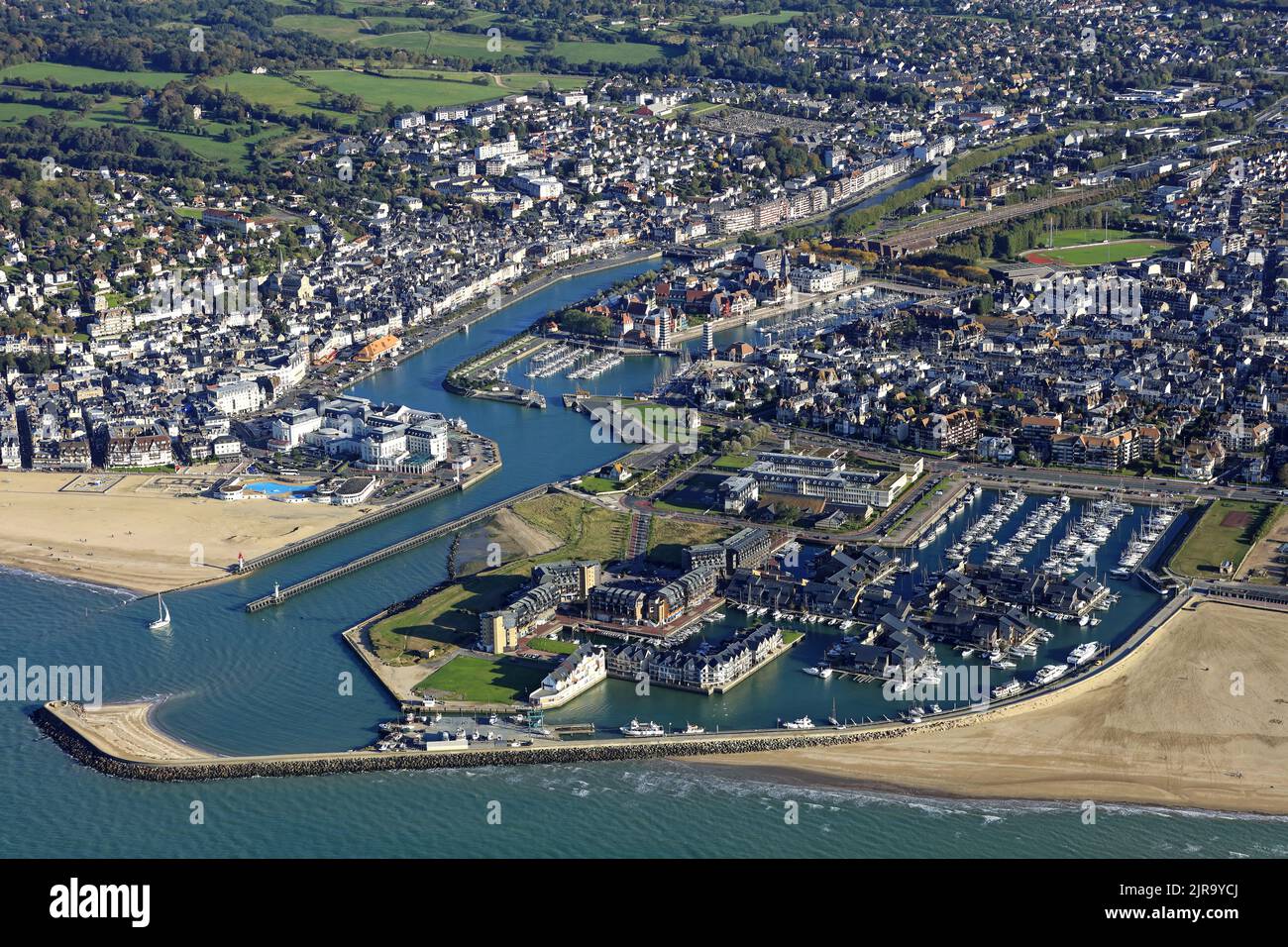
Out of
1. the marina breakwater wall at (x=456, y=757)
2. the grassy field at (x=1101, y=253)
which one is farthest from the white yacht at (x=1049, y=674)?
the grassy field at (x=1101, y=253)

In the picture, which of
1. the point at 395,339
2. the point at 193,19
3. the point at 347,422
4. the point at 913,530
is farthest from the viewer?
the point at 193,19

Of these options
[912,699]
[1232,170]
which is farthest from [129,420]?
[1232,170]

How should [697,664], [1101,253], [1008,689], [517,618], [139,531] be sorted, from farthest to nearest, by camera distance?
1. [1101,253]
2. [139,531]
3. [517,618]
4. [697,664]
5. [1008,689]

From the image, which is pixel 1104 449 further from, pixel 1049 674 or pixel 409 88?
pixel 409 88

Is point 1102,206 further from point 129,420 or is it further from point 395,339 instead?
point 129,420

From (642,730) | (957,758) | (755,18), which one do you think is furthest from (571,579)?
(755,18)

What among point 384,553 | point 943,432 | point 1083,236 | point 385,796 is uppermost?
point 1083,236

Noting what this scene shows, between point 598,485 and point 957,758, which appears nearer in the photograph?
point 957,758
